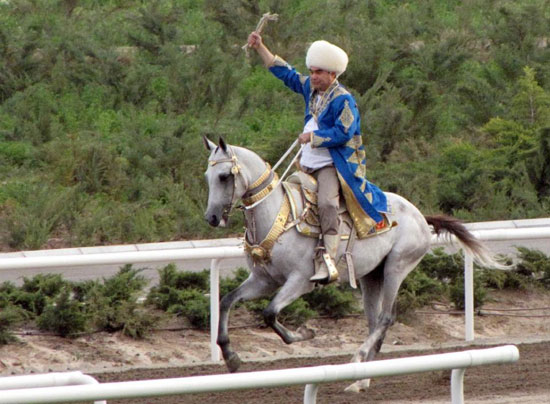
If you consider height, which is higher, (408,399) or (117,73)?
(117,73)

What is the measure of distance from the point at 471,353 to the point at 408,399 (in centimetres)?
255

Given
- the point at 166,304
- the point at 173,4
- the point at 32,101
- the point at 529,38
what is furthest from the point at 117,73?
the point at 166,304

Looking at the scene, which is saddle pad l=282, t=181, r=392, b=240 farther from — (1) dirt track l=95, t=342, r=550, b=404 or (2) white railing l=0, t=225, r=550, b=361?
(1) dirt track l=95, t=342, r=550, b=404

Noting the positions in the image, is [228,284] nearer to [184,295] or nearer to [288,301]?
[184,295]

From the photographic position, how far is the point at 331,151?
30.2 ft

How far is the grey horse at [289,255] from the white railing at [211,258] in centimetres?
81

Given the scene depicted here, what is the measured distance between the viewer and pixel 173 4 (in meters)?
27.8

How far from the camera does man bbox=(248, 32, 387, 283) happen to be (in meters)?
9.02

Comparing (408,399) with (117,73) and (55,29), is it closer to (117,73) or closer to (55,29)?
(117,73)

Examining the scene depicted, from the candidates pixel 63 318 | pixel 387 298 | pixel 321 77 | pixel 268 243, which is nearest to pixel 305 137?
Answer: pixel 321 77

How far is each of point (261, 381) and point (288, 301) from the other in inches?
141

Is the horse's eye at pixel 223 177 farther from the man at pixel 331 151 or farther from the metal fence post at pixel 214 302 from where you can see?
the metal fence post at pixel 214 302

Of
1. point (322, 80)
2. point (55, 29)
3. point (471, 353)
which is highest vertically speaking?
point (55, 29)

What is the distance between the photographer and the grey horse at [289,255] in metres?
8.72
